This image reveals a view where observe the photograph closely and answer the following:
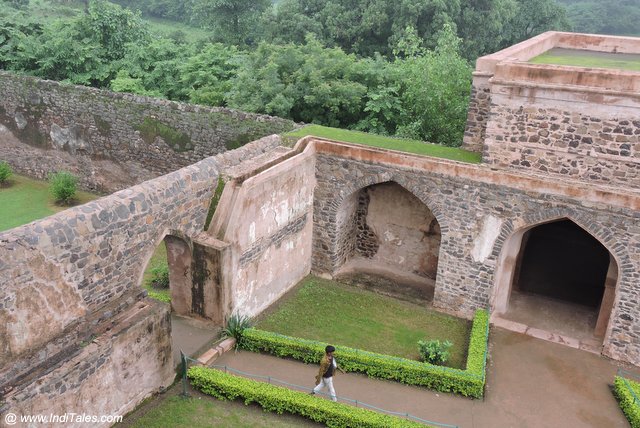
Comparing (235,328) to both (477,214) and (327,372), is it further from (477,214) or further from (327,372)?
(477,214)

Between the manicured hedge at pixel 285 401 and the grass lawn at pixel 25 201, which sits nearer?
the manicured hedge at pixel 285 401

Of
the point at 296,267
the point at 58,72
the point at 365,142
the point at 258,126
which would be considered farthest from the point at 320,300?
the point at 58,72

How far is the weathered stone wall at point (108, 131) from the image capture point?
17.0 metres

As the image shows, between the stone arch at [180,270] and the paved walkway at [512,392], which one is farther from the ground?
the stone arch at [180,270]

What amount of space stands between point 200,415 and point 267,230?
4.31 m

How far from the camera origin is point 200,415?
10.1 metres

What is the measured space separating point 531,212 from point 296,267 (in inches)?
226

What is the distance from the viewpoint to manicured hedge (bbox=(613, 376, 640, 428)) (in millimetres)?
10523

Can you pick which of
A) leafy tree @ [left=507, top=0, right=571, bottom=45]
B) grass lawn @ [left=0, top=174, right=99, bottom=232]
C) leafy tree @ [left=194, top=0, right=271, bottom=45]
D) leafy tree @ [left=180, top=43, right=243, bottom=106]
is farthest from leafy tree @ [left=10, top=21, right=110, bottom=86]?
leafy tree @ [left=507, top=0, right=571, bottom=45]

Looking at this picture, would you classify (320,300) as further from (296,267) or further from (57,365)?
(57,365)

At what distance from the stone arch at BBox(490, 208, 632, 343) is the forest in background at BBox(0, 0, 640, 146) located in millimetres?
4639

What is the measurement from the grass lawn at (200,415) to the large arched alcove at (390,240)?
5.66 meters

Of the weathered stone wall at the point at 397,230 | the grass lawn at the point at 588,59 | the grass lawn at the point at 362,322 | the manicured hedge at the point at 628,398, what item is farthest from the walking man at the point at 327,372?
the grass lawn at the point at 588,59

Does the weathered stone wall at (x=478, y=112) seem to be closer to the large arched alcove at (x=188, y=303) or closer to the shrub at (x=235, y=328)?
the shrub at (x=235, y=328)
